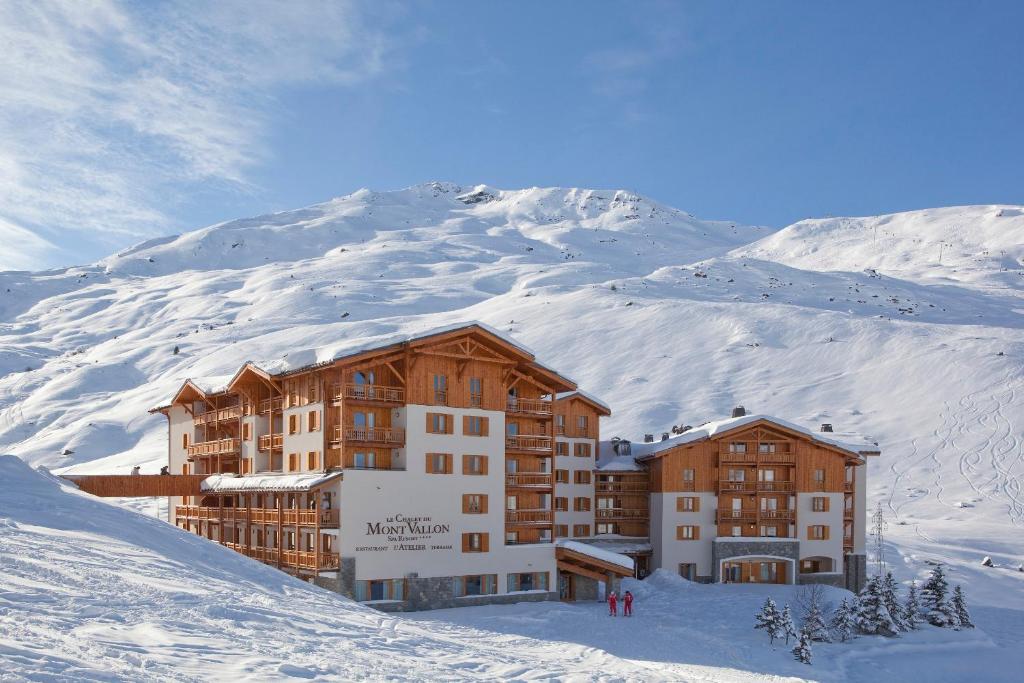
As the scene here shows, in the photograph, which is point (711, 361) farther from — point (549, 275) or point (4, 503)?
point (4, 503)

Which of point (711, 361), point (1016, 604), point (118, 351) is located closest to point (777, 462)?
point (1016, 604)

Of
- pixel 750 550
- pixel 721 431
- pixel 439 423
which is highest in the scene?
pixel 439 423

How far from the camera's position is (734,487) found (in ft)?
186

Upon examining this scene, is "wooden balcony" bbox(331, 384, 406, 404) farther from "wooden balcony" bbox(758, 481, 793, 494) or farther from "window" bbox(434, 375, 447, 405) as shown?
"wooden balcony" bbox(758, 481, 793, 494)

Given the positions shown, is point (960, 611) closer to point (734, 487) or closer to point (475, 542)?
point (734, 487)

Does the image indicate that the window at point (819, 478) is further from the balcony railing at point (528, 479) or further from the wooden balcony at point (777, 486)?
the balcony railing at point (528, 479)

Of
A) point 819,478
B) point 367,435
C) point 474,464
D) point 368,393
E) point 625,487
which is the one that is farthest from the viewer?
point 625,487

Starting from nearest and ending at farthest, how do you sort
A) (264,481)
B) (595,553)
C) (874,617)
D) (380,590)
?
(874,617), (380,590), (264,481), (595,553)

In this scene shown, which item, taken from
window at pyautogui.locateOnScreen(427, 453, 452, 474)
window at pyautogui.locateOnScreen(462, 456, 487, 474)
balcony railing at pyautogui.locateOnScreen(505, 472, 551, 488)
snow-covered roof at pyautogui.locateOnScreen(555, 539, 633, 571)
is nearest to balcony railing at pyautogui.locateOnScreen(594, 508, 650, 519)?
balcony railing at pyautogui.locateOnScreen(505, 472, 551, 488)

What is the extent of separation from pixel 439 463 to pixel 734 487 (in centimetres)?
2116

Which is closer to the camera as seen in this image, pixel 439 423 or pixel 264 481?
pixel 439 423

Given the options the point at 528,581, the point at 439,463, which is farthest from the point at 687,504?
the point at 439,463

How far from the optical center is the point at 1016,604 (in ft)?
171

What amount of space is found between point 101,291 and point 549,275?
304 ft
